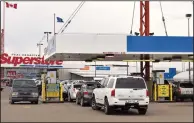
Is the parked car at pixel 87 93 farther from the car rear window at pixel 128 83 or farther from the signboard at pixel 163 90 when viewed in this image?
the signboard at pixel 163 90

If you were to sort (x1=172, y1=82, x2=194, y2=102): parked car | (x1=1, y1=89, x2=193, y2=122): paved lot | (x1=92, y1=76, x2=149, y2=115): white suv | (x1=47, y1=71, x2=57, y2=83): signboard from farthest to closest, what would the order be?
(x1=172, y1=82, x2=194, y2=102): parked car
(x1=47, y1=71, x2=57, y2=83): signboard
(x1=92, y1=76, x2=149, y2=115): white suv
(x1=1, y1=89, x2=193, y2=122): paved lot

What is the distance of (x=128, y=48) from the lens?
96.5 ft

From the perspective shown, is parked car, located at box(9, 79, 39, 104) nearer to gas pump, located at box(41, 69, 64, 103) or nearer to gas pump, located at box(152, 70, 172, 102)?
gas pump, located at box(41, 69, 64, 103)

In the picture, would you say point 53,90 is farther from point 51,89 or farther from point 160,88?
point 160,88

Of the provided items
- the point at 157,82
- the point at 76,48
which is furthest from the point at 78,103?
the point at 157,82

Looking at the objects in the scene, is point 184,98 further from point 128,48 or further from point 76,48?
point 76,48

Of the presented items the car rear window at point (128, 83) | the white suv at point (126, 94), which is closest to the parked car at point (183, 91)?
the white suv at point (126, 94)

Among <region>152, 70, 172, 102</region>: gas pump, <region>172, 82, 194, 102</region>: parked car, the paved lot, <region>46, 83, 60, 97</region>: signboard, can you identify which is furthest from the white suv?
<region>172, 82, 194, 102</region>: parked car

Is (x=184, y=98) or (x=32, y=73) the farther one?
(x=32, y=73)

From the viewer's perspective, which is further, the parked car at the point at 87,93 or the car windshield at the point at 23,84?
the car windshield at the point at 23,84

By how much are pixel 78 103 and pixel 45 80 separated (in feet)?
15.6

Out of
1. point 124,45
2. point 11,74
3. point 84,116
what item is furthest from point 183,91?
point 11,74

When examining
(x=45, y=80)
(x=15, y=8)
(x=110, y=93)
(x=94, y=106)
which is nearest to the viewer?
(x=110, y=93)

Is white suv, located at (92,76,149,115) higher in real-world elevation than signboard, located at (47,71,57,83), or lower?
lower
